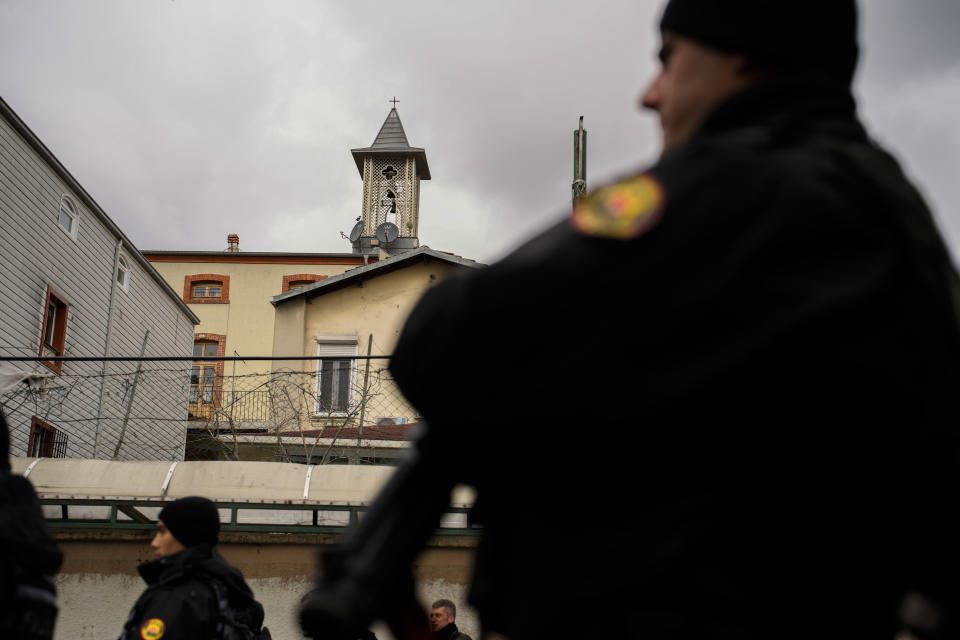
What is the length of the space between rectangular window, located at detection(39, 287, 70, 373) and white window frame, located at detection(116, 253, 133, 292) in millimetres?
3151

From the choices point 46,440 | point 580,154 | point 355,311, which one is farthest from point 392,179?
point 580,154

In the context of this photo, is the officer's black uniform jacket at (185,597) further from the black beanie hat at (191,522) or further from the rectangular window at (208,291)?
the rectangular window at (208,291)

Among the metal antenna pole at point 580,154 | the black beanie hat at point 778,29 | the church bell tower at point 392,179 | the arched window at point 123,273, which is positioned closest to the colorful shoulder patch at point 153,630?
the black beanie hat at point 778,29

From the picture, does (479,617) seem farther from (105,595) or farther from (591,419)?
(105,595)

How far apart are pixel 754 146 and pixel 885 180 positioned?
18 cm

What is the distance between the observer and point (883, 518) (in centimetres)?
121

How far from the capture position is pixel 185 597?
5176 millimetres

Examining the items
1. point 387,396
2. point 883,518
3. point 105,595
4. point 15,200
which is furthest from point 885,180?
point 15,200

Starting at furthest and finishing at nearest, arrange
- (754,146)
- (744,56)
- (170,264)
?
(170,264) → (744,56) → (754,146)

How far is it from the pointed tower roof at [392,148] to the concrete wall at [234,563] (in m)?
55.9

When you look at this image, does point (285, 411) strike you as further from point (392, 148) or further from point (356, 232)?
point (392, 148)

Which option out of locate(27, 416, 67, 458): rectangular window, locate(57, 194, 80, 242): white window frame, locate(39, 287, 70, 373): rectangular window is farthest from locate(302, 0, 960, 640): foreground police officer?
locate(57, 194, 80, 242): white window frame

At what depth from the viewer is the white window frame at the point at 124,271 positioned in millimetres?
28672

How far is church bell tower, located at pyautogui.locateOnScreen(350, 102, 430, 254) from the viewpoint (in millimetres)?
63719
